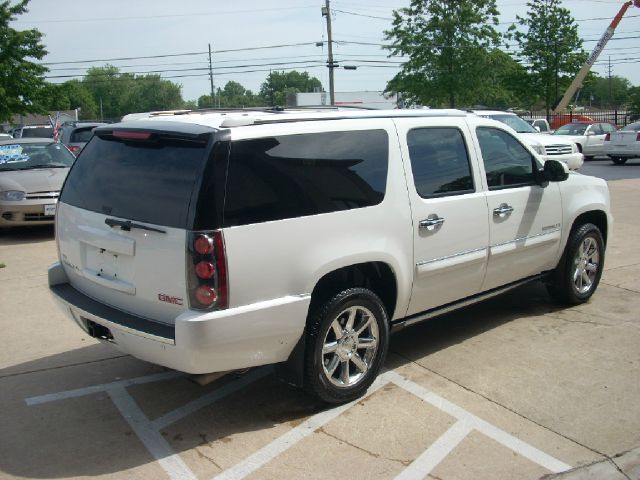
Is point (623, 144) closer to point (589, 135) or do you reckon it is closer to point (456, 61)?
point (589, 135)

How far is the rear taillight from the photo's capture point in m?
3.55

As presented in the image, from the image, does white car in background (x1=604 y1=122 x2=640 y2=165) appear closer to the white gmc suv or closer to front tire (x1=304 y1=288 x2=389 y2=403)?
the white gmc suv

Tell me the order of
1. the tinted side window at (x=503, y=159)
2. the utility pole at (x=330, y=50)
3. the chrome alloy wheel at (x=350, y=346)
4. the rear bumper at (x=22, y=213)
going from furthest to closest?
the utility pole at (x=330, y=50) → the rear bumper at (x=22, y=213) → the tinted side window at (x=503, y=159) → the chrome alloy wheel at (x=350, y=346)

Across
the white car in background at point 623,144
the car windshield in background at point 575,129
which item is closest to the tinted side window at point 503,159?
the white car in background at point 623,144

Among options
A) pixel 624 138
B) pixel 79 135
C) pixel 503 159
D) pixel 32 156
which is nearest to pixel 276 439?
pixel 503 159

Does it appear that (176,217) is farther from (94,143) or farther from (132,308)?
(94,143)

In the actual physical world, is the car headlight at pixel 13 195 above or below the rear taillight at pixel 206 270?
below

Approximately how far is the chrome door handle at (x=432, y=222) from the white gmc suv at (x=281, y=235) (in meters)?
0.01

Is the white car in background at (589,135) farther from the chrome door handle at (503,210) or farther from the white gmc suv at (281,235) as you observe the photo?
the white gmc suv at (281,235)

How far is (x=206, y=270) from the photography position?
3.56 m

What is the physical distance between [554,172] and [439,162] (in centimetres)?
134

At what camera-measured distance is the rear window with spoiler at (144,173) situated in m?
3.71

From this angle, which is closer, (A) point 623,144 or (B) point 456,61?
(A) point 623,144

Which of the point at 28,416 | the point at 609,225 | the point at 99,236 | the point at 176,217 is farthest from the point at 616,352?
the point at 28,416
